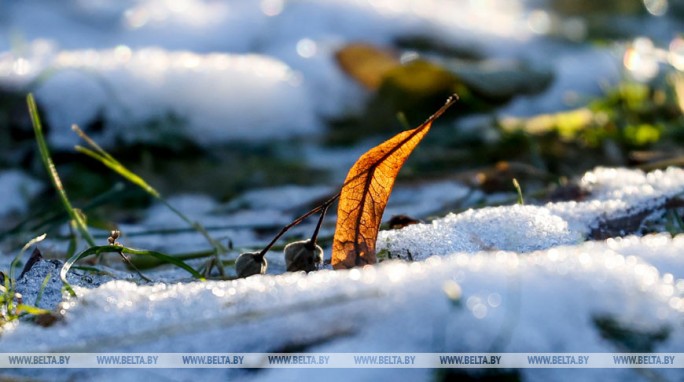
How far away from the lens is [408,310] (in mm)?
734

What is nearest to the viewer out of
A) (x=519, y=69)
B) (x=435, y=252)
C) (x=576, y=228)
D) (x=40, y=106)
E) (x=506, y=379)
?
(x=506, y=379)

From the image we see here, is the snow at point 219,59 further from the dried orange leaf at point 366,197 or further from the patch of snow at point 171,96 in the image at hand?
the dried orange leaf at point 366,197

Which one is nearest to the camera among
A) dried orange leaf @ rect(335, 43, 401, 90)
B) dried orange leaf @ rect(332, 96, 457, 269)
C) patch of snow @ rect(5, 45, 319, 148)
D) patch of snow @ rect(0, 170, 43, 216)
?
dried orange leaf @ rect(332, 96, 457, 269)

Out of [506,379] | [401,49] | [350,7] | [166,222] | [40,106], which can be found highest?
[350,7]

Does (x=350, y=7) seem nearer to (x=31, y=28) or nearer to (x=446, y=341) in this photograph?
(x=31, y=28)

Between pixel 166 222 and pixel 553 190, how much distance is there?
92 centimetres

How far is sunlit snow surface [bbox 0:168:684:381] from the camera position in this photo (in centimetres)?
71

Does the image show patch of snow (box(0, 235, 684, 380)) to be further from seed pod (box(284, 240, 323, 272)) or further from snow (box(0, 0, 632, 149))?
snow (box(0, 0, 632, 149))

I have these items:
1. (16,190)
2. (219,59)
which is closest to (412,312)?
(16,190)

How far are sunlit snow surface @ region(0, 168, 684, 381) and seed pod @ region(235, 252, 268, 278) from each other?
19 cm

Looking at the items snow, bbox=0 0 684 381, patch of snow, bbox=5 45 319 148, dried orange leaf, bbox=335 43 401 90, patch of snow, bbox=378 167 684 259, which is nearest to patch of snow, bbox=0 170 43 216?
snow, bbox=0 0 684 381

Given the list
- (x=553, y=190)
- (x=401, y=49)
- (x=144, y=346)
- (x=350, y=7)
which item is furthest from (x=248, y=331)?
(x=350, y=7)

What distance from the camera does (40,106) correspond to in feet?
7.99

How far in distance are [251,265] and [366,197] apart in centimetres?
19
